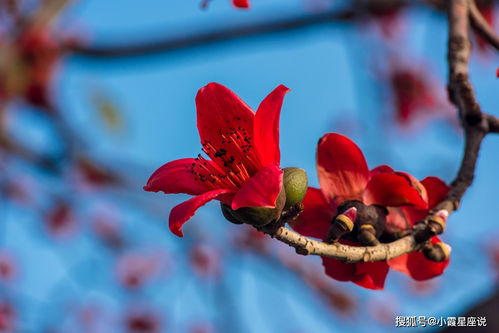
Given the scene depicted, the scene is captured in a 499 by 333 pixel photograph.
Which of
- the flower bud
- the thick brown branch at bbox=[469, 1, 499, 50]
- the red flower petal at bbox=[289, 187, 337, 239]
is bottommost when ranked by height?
the flower bud

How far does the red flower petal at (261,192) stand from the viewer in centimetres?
77

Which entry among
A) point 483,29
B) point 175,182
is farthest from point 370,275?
point 483,29

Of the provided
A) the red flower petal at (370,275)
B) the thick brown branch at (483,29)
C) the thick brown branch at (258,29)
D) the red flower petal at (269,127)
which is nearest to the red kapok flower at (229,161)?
the red flower petal at (269,127)

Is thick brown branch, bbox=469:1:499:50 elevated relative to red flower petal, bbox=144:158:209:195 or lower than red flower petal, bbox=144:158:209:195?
elevated

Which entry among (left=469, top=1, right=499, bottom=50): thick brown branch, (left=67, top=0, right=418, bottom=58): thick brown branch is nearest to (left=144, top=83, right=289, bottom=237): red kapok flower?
(left=469, top=1, right=499, bottom=50): thick brown branch

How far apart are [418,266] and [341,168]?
0.72ft

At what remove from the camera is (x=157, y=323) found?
533 centimetres

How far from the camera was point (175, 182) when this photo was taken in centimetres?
90

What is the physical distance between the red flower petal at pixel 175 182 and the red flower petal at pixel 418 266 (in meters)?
0.38

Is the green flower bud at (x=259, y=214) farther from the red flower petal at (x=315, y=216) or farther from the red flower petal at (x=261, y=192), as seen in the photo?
the red flower petal at (x=315, y=216)

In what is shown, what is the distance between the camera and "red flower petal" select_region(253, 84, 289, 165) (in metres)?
0.84

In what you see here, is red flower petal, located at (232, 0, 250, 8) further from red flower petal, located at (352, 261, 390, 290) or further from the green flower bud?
red flower petal, located at (352, 261, 390, 290)

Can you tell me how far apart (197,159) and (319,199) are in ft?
0.77

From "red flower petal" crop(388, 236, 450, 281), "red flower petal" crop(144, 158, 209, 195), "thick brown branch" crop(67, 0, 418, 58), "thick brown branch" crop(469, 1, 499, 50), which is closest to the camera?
"red flower petal" crop(144, 158, 209, 195)
